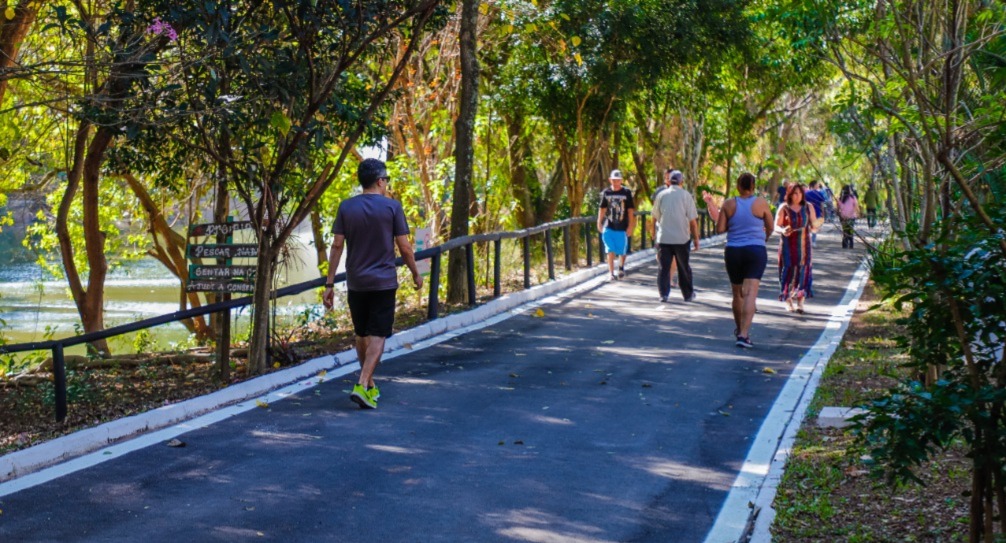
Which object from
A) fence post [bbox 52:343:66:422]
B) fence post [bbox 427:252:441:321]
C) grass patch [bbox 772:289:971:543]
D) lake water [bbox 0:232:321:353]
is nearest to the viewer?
grass patch [bbox 772:289:971:543]

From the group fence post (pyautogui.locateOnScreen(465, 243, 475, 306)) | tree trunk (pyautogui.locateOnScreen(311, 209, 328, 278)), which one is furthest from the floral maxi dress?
tree trunk (pyautogui.locateOnScreen(311, 209, 328, 278))

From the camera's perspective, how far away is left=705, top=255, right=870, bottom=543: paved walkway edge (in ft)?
21.6

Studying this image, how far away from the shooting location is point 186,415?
923cm

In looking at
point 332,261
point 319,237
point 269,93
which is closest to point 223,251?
point 269,93

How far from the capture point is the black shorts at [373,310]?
31.8ft

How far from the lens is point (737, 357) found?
1269cm

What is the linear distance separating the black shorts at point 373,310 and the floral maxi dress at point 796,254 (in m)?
8.53

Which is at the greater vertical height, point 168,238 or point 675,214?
point 675,214

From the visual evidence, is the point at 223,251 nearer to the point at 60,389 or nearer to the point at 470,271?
the point at 60,389

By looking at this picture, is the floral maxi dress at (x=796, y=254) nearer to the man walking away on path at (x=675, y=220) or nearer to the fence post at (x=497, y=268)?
the man walking away on path at (x=675, y=220)

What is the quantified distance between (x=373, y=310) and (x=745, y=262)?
5.29 meters

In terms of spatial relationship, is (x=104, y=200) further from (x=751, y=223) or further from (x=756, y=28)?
(x=751, y=223)

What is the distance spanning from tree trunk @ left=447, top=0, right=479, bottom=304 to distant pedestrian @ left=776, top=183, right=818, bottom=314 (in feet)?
14.5

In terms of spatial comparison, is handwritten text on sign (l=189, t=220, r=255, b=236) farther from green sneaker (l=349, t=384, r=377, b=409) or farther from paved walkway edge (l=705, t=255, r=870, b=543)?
paved walkway edge (l=705, t=255, r=870, b=543)
